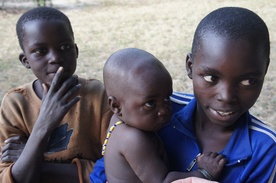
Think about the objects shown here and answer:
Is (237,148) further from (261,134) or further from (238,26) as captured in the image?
(238,26)

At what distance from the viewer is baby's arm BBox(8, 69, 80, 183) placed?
1771mm

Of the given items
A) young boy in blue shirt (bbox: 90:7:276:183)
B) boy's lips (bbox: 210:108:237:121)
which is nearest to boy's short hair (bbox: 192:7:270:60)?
young boy in blue shirt (bbox: 90:7:276:183)

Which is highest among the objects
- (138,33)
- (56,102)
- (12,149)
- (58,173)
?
(56,102)

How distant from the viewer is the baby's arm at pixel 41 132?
5.81 feet

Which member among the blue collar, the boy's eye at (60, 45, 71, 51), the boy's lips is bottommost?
the blue collar

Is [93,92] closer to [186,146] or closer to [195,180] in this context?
[186,146]

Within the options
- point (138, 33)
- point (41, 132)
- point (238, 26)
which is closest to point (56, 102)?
point (41, 132)

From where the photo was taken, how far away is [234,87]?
134 centimetres

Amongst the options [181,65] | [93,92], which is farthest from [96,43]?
[93,92]

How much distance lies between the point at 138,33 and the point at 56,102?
20.8 feet

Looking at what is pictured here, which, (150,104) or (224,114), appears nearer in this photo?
(224,114)

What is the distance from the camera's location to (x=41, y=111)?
1.81 metres

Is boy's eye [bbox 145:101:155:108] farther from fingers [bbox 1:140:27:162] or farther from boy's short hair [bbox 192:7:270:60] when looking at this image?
fingers [bbox 1:140:27:162]

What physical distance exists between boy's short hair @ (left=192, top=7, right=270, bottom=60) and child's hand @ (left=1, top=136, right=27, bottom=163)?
1072 millimetres
